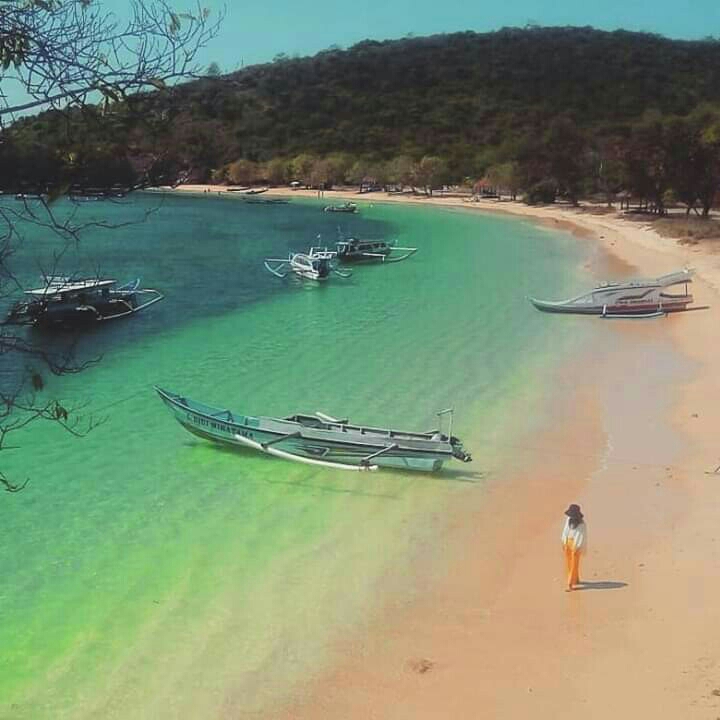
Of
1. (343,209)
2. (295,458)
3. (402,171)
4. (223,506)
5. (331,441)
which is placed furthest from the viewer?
(402,171)

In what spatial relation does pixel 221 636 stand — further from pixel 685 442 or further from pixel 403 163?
pixel 403 163

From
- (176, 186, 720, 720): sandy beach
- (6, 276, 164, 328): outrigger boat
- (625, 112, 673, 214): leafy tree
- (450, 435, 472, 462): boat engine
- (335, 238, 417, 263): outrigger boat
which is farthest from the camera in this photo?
(625, 112, 673, 214): leafy tree

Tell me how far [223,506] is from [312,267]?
33.7 meters

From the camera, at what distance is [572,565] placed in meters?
12.1

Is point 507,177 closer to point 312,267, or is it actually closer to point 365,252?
point 365,252

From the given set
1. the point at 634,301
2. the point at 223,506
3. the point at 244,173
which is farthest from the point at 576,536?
the point at 244,173

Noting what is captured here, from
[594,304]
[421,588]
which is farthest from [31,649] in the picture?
[594,304]

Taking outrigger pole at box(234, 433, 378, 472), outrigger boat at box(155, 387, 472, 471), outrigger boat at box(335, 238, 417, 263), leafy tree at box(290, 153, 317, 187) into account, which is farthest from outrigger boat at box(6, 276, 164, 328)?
leafy tree at box(290, 153, 317, 187)

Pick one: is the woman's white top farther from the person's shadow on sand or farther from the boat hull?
the boat hull

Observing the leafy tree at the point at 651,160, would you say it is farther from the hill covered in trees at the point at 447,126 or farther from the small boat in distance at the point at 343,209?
the small boat in distance at the point at 343,209

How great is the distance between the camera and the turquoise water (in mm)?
10742

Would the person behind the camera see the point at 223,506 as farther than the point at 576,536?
Yes

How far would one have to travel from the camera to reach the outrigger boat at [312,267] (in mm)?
47719

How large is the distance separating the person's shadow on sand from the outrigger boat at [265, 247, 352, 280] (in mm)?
36203
